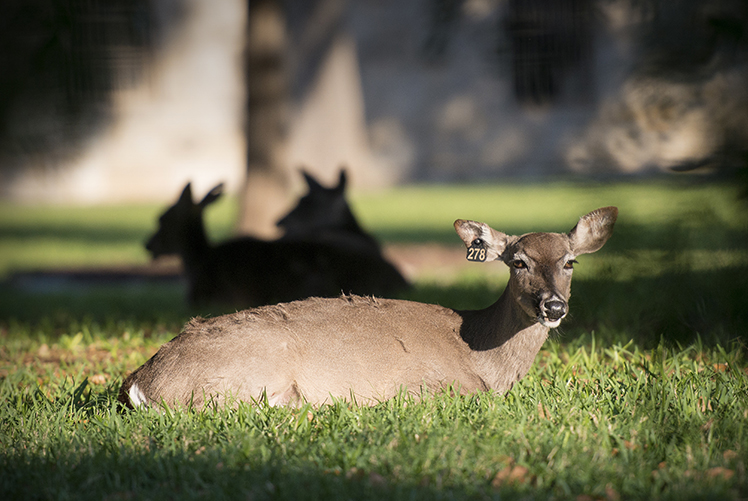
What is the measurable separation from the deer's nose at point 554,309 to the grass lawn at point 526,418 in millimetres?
470

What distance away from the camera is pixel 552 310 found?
12.5ft

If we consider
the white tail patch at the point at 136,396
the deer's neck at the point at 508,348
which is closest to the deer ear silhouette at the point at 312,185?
the deer's neck at the point at 508,348

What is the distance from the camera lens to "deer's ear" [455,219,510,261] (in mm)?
4348

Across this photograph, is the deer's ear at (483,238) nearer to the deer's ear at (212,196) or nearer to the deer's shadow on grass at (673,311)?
the deer's shadow on grass at (673,311)

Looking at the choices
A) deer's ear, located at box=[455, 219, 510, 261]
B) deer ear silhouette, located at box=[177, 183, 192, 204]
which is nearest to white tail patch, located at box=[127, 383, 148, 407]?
deer's ear, located at box=[455, 219, 510, 261]

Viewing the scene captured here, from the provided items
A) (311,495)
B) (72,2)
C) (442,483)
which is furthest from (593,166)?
(72,2)

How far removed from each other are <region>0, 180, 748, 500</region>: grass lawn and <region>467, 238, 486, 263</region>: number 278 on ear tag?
0.60 m

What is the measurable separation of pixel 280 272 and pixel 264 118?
9.11ft

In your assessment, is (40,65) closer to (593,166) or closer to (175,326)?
(175,326)

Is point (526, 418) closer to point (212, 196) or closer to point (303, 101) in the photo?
point (212, 196)

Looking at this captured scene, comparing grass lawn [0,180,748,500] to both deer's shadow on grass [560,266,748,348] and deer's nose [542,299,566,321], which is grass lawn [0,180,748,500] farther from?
deer's nose [542,299,566,321]

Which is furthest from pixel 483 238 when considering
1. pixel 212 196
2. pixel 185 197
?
pixel 185 197

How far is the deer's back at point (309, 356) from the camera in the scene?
4.00 meters

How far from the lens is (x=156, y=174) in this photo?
774 inches
